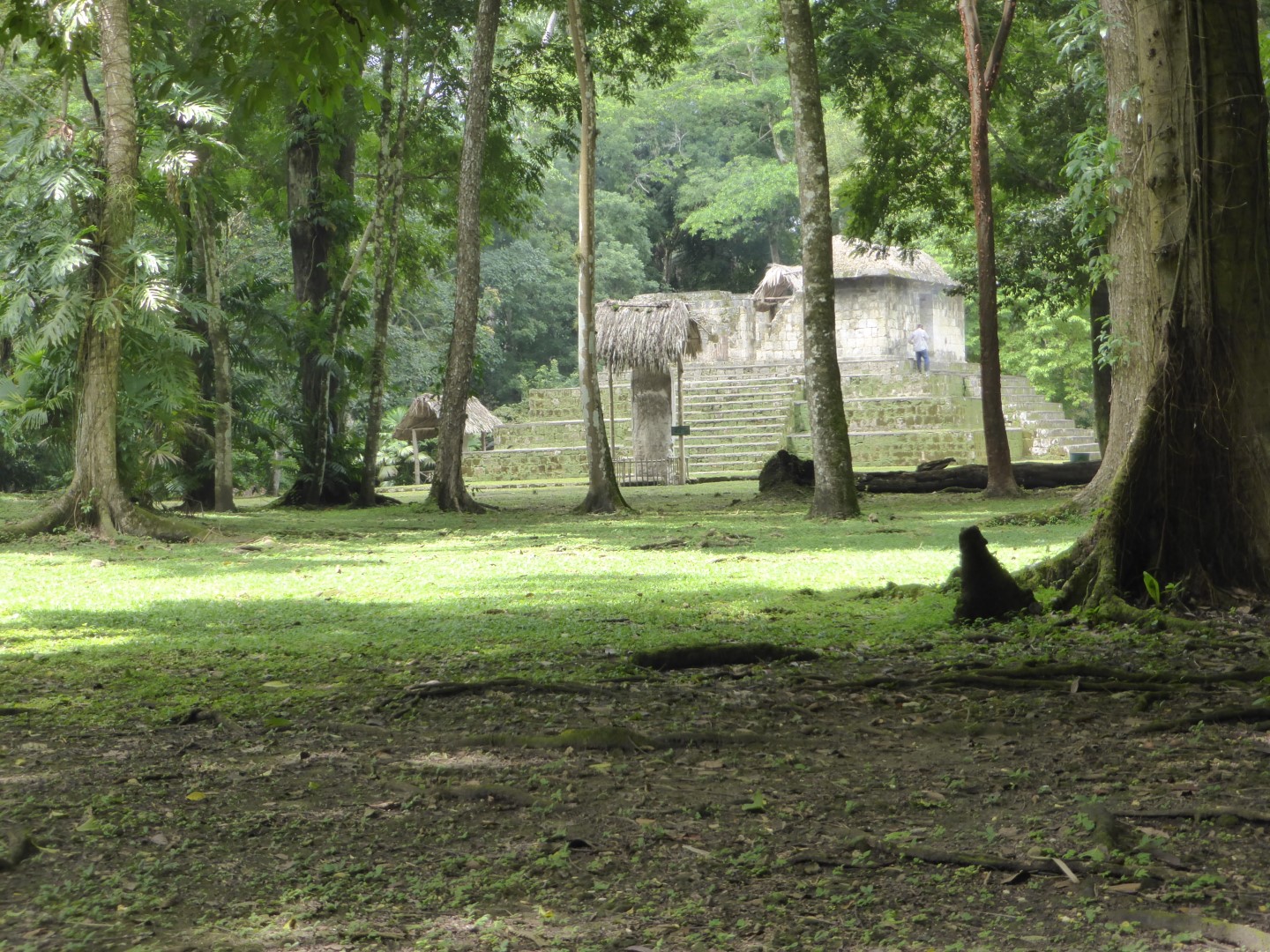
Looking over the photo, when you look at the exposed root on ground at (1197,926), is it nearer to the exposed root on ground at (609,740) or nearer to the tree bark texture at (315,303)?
the exposed root on ground at (609,740)

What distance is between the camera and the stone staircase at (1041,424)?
3197 centimetres

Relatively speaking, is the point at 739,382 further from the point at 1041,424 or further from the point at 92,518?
the point at 92,518

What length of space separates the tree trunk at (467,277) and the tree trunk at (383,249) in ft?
6.26

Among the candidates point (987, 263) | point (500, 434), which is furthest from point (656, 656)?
point (500, 434)

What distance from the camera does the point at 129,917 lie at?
9.35 feet

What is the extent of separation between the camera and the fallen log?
679 inches

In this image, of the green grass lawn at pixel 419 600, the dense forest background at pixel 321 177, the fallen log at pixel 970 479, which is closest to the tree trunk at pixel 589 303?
the green grass lawn at pixel 419 600

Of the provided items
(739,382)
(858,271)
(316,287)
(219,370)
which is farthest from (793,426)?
(219,370)

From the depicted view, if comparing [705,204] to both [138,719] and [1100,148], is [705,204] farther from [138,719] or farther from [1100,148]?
[138,719]

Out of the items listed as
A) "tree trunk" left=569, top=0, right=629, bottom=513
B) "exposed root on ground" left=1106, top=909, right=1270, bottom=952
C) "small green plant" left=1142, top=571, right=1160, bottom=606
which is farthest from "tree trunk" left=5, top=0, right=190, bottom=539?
"exposed root on ground" left=1106, top=909, right=1270, bottom=952

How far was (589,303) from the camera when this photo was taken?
15.2 m

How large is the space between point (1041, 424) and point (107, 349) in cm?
2616

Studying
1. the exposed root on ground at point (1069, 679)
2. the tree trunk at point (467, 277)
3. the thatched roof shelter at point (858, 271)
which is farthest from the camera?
the thatched roof shelter at point (858, 271)

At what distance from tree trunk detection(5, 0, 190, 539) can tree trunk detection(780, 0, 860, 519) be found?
19.6ft
